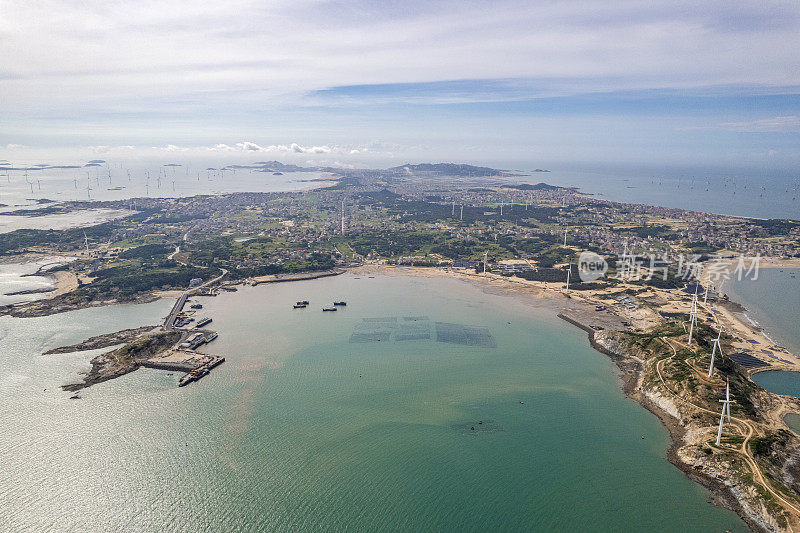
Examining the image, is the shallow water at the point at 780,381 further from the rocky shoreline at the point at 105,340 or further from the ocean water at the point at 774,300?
the rocky shoreline at the point at 105,340

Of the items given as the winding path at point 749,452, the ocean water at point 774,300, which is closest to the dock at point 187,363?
the winding path at point 749,452

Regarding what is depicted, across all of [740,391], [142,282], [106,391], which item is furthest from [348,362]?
[142,282]

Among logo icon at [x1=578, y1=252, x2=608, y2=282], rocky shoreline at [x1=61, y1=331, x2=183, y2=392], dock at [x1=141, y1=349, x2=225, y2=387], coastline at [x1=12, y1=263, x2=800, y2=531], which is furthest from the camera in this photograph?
logo icon at [x1=578, y1=252, x2=608, y2=282]

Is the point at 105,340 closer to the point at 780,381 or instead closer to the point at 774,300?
the point at 780,381

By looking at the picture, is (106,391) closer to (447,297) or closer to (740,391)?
(447,297)

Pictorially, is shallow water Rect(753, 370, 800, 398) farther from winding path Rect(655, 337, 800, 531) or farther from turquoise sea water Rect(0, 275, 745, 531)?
turquoise sea water Rect(0, 275, 745, 531)

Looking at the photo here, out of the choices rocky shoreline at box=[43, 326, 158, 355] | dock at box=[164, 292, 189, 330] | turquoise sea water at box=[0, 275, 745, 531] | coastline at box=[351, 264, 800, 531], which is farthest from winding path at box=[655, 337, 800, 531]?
rocky shoreline at box=[43, 326, 158, 355]
